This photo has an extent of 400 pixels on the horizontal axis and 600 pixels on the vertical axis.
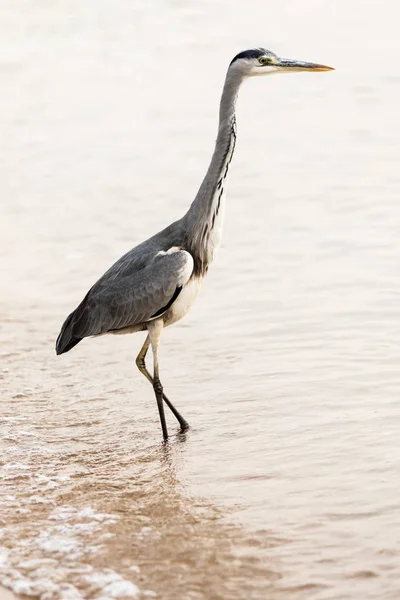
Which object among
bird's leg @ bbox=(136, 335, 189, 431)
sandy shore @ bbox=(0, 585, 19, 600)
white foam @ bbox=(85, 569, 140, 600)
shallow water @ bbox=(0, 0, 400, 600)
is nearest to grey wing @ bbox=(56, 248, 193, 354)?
bird's leg @ bbox=(136, 335, 189, 431)

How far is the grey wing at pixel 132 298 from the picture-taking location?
7.58 metres

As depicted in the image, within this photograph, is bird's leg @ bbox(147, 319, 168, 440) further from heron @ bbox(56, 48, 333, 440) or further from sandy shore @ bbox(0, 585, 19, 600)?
sandy shore @ bbox(0, 585, 19, 600)

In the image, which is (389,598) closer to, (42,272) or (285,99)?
(42,272)

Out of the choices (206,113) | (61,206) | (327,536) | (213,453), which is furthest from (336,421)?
(206,113)

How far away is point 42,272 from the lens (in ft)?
35.4

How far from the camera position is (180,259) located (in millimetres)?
7570

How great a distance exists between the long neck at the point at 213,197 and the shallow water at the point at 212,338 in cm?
100

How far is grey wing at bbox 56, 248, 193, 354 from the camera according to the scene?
24.9 feet

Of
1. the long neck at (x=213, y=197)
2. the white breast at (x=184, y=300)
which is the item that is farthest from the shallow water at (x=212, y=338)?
the long neck at (x=213, y=197)

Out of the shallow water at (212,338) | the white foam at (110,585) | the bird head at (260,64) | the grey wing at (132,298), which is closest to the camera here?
the white foam at (110,585)

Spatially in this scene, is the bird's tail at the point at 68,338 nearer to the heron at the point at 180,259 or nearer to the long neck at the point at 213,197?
the heron at the point at 180,259

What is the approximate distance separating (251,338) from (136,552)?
3327 millimetres

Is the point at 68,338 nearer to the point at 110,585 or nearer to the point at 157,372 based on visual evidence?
the point at 157,372

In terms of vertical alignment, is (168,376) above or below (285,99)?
below
